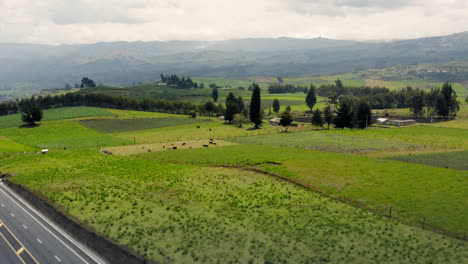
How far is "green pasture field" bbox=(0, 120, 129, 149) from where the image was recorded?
120m

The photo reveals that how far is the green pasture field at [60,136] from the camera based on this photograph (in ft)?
393

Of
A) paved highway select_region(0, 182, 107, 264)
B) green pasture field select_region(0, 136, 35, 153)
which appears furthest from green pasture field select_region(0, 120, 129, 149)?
paved highway select_region(0, 182, 107, 264)

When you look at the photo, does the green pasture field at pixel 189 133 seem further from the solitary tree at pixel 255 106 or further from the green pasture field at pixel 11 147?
the green pasture field at pixel 11 147

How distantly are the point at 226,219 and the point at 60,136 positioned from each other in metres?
104

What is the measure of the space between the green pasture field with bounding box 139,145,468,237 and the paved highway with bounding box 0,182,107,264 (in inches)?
1496

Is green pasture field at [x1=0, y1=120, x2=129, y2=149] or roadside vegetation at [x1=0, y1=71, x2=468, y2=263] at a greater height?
green pasture field at [x1=0, y1=120, x2=129, y2=149]

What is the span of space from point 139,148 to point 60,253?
211 ft

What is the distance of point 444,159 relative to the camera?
3285 inches

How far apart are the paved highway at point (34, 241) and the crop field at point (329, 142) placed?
68039mm

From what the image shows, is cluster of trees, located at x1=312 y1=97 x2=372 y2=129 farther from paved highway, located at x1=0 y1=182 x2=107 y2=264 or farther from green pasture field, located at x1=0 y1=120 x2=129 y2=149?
paved highway, located at x1=0 y1=182 x2=107 y2=264

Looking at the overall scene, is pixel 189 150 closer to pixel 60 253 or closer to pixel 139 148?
pixel 139 148

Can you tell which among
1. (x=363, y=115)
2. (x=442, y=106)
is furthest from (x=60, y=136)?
(x=442, y=106)

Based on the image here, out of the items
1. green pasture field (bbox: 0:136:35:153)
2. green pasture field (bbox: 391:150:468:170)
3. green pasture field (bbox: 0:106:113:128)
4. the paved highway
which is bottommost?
the paved highway

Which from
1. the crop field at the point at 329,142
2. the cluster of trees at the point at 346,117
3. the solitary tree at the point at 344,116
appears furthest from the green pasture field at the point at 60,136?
the solitary tree at the point at 344,116
